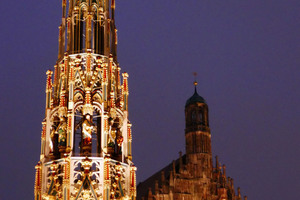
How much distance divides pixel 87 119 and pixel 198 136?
93.2ft

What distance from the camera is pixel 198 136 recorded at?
49.2m

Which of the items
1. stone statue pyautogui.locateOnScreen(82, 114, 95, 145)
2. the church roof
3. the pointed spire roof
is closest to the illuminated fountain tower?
stone statue pyautogui.locateOnScreen(82, 114, 95, 145)

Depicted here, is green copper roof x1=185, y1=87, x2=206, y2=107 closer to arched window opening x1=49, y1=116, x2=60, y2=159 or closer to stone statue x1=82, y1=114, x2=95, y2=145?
arched window opening x1=49, y1=116, x2=60, y2=159

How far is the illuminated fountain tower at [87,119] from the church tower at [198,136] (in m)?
25.2

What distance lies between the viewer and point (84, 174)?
20.5 metres

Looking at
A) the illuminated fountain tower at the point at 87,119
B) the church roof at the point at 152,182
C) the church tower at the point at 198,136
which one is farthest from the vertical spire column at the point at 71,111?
the church tower at the point at 198,136

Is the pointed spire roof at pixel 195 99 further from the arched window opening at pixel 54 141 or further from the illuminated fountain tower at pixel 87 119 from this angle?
Answer: the arched window opening at pixel 54 141

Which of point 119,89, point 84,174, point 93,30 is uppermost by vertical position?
point 93,30

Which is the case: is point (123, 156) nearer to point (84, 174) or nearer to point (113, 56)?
point (84, 174)

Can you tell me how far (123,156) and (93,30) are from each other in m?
5.03

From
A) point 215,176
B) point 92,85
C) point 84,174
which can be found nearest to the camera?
point 84,174

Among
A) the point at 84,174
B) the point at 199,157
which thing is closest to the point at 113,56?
the point at 84,174

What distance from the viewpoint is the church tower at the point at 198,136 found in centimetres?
4766

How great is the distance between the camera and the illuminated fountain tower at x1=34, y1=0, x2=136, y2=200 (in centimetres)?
2050
